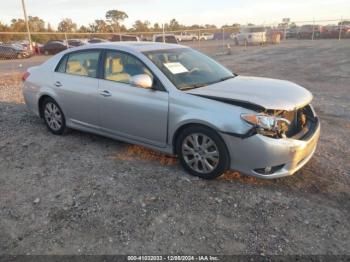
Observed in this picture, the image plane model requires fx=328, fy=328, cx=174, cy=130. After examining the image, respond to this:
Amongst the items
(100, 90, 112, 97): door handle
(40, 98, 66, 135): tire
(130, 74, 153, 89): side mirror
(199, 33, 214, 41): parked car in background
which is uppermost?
(130, 74, 153, 89): side mirror

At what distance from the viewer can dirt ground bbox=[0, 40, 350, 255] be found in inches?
116

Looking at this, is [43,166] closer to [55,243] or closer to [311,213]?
[55,243]

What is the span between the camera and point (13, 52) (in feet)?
85.4

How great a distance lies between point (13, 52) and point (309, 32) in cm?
3210

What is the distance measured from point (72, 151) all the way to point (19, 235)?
6.75 feet

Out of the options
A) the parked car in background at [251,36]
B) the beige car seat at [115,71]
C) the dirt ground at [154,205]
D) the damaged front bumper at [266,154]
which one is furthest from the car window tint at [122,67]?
the parked car in background at [251,36]

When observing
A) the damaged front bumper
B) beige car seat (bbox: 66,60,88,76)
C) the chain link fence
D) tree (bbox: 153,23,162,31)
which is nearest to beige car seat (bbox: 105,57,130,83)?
beige car seat (bbox: 66,60,88,76)

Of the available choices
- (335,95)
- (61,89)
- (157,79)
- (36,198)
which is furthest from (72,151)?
(335,95)

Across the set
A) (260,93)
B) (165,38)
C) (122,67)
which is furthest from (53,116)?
(165,38)

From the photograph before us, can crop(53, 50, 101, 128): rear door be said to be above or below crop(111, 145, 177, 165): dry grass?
above

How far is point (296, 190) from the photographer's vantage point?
3756 millimetres

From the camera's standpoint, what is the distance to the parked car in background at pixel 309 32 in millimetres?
37438

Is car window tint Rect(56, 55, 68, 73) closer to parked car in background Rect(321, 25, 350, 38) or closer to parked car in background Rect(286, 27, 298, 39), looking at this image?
parked car in background Rect(321, 25, 350, 38)

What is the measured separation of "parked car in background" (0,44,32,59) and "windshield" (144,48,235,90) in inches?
978
